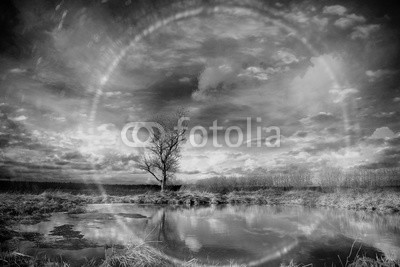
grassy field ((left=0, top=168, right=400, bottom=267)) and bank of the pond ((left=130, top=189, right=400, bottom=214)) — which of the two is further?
bank of the pond ((left=130, top=189, right=400, bottom=214))

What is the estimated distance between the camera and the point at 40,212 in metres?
19.6

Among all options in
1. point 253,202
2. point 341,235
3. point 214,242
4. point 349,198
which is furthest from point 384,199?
point 214,242

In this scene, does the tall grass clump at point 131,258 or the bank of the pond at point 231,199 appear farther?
the bank of the pond at point 231,199

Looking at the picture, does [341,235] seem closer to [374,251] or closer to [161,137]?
[374,251]

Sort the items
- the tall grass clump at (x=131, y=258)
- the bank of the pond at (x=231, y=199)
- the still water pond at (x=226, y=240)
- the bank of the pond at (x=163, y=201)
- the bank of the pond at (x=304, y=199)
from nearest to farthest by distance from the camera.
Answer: the tall grass clump at (x=131, y=258) → the still water pond at (x=226, y=240) → the bank of the pond at (x=163, y=201) → the bank of the pond at (x=231, y=199) → the bank of the pond at (x=304, y=199)

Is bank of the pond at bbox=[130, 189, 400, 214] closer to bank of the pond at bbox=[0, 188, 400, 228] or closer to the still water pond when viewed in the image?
bank of the pond at bbox=[0, 188, 400, 228]

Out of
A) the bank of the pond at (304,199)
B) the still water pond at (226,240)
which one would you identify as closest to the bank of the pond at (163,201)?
the bank of the pond at (304,199)

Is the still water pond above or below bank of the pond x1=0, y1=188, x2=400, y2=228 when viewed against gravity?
below

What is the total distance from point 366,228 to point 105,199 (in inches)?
1022

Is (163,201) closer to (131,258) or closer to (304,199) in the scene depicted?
(304,199)

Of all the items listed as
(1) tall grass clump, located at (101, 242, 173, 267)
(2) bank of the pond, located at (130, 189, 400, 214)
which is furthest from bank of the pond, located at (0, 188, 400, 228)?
(1) tall grass clump, located at (101, 242, 173, 267)

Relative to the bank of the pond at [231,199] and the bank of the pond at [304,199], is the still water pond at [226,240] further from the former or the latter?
the bank of the pond at [304,199]

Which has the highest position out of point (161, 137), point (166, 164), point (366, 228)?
point (161, 137)

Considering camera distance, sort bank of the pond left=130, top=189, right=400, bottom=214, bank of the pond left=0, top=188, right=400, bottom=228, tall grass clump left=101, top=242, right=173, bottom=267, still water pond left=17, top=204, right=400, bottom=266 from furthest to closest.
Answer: bank of the pond left=130, top=189, right=400, bottom=214
bank of the pond left=0, top=188, right=400, bottom=228
still water pond left=17, top=204, right=400, bottom=266
tall grass clump left=101, top=242, right=173, bottom=267
